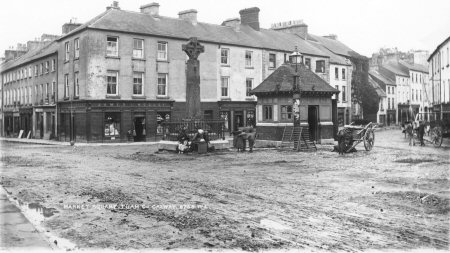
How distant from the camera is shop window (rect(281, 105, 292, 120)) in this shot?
84.6 ft

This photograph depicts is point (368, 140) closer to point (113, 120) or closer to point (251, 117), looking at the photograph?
point (113, 120)

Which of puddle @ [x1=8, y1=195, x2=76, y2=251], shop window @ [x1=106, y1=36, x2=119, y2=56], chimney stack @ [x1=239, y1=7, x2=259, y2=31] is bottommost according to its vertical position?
puddle @ [x1=8, y1=195, x2=76, y2=251]

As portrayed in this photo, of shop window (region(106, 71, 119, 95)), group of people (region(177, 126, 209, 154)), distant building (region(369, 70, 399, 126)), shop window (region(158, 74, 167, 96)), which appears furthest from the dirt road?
distant building (region(369, 70, 399, 126))

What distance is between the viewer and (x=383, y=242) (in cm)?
573

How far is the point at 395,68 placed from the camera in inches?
2815

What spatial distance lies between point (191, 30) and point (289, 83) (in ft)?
52.3

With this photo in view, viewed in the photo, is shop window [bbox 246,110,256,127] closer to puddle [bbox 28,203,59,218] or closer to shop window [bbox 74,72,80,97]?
shop window [bbox 74,72,80,97]

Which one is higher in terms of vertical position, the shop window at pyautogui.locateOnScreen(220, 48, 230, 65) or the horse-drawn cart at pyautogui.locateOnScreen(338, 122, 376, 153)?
the shop window at pyautogui.locateOnScreen(220, 48, 230, 65)

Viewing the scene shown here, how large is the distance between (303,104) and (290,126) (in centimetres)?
169

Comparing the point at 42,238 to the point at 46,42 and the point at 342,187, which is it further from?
the point at 46,42

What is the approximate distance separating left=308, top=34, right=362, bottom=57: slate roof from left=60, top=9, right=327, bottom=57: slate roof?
6291 millimetres

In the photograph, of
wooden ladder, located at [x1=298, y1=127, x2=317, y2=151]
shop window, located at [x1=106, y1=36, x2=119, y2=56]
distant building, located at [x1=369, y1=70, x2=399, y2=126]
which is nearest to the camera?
wooden ladder, located at [x1=298, y1=127, x2=317, y2=151]

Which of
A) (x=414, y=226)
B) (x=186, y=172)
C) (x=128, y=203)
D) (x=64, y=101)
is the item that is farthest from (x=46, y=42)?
(x=414, y=226)

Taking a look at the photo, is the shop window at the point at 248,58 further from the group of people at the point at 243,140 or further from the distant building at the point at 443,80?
the group of people at the point at 243,140
